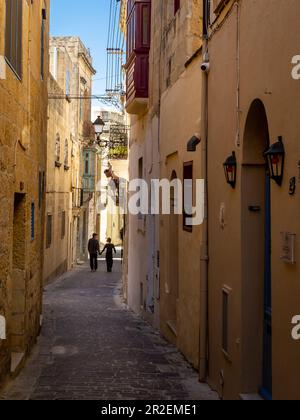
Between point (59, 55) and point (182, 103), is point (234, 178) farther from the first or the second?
point (59, 55)

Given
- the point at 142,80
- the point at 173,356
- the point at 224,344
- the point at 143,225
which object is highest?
the point at 142,80

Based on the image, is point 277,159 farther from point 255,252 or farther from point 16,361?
point 16,361

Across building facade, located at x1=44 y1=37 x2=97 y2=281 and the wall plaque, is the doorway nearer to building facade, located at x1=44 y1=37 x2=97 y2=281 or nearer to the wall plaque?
the wall plaque

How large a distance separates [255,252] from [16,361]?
3.43 metres

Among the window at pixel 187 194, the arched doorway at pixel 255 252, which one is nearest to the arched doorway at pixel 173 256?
the window at pixel 187 194

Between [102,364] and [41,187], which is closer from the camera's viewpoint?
[102,364]

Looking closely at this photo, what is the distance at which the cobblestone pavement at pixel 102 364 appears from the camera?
688cm

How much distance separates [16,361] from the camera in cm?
759

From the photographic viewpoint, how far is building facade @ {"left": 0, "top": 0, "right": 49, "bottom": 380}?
6477 millimetres

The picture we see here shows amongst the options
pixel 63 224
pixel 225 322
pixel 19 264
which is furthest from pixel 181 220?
pixel 63 224

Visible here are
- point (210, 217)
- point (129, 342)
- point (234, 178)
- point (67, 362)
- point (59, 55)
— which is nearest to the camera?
point (234, 178)

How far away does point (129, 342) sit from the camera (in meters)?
10.1

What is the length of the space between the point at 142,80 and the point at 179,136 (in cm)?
408
